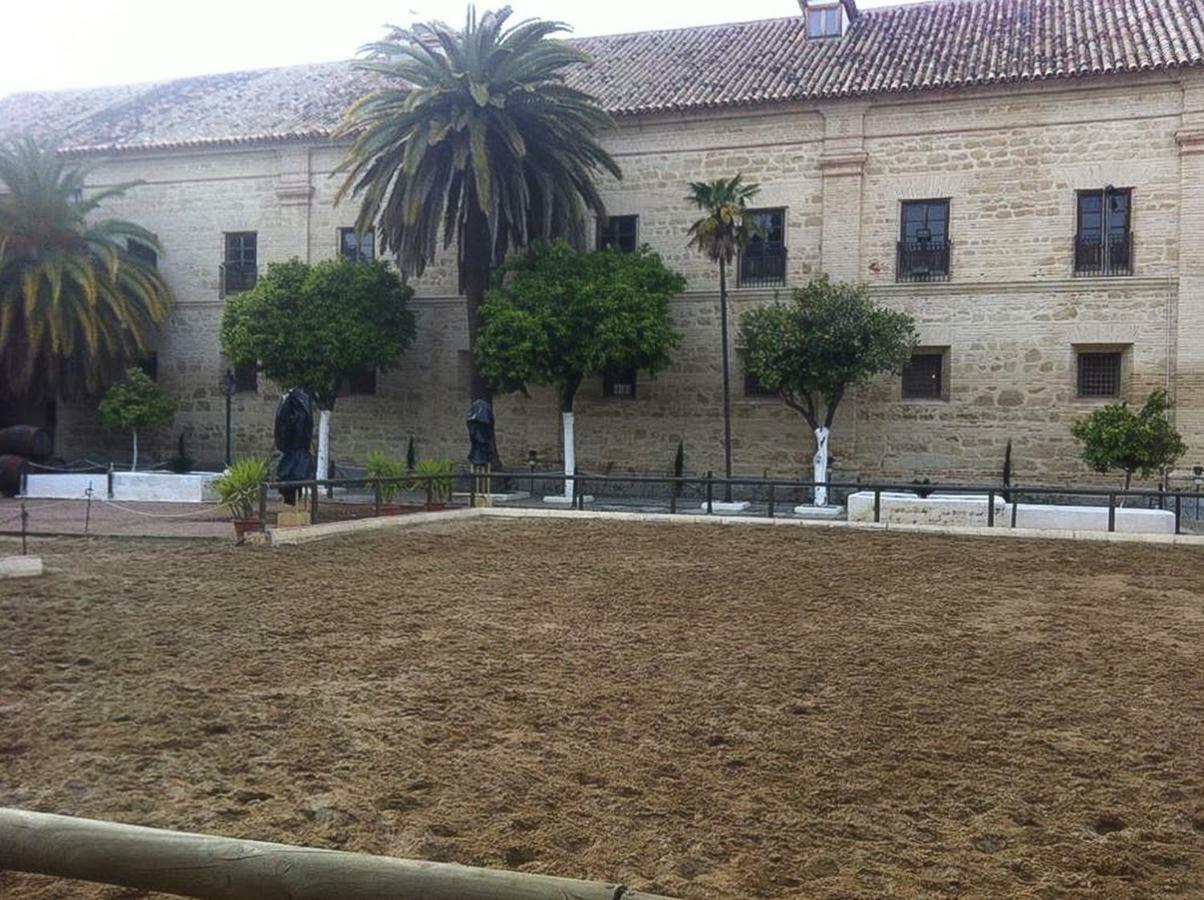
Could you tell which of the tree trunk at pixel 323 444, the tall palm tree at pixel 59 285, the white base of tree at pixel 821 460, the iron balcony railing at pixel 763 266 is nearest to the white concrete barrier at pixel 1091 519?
the white base of tree at pixel 821 460

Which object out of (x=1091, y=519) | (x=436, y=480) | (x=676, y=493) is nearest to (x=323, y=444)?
(x=676, y=493)

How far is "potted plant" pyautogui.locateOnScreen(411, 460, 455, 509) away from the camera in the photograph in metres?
15.3

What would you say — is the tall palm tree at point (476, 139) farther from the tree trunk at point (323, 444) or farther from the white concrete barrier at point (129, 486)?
the white concrete barrier at point (129, 486)

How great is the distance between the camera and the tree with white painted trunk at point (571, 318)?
20.1 meters

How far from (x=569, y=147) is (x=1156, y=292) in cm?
1144

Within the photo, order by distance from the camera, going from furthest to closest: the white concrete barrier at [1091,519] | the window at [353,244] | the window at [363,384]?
the window at [363,384]
the window at [353,244]
the white concrete barrier at [1091,519]

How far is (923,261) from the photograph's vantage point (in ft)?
70.0

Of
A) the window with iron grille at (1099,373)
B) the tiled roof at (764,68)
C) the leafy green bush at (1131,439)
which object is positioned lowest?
the leafy green bush at (1131,439)

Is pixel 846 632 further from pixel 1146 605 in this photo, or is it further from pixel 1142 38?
pixel 1142 38

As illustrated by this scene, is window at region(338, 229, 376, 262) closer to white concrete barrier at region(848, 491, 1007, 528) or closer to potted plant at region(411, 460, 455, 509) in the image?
potted plant at region(411, 460, 455, 509)

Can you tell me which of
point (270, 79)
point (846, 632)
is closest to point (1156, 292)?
point (846, 632)

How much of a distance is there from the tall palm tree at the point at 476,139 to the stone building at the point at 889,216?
2179 millimetres

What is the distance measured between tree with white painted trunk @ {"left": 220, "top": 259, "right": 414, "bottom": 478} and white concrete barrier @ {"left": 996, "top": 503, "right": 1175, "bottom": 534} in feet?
44.1

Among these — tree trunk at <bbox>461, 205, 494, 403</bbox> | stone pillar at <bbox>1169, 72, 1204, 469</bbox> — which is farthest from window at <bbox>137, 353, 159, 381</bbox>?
stone pillar at <bbox>1169, 72, 1204, 469</bbox>
